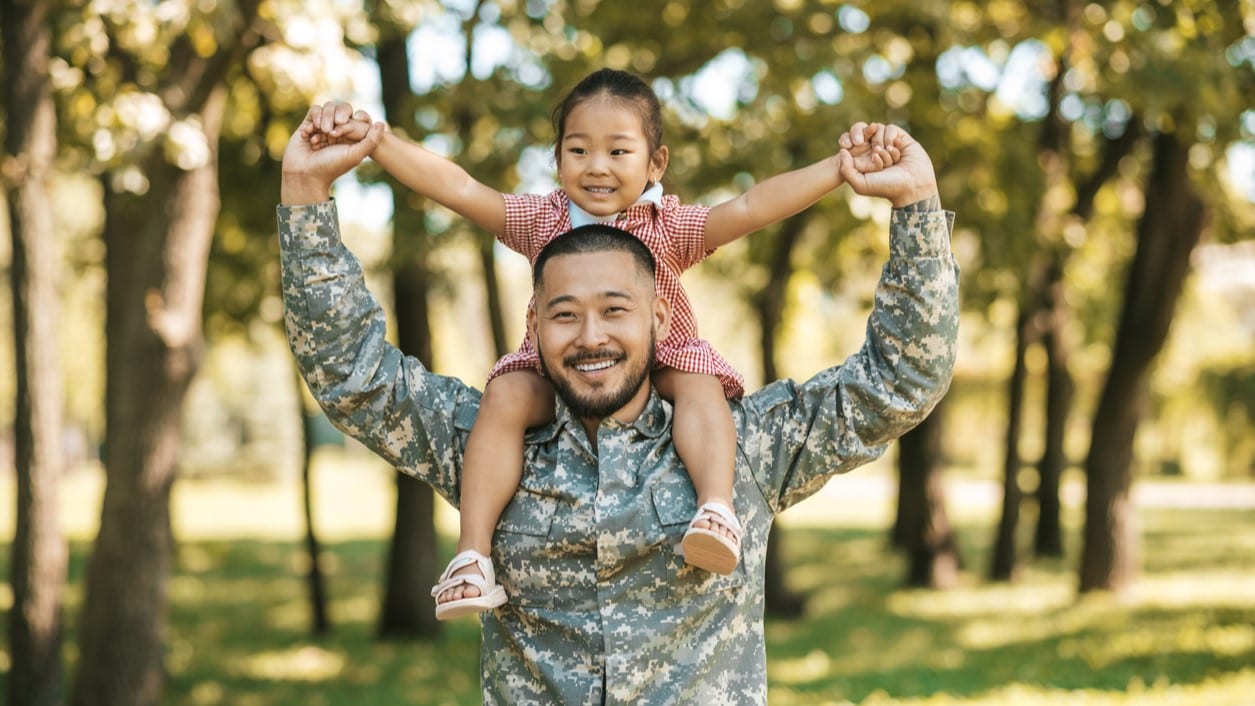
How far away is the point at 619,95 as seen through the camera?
127 inches

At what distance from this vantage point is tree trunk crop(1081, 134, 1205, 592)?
1289cm

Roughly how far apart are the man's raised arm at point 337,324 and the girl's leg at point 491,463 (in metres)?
0.17

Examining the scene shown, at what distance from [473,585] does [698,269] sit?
1679 cm

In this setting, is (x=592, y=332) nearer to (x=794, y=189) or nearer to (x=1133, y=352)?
(x=794, y=189)

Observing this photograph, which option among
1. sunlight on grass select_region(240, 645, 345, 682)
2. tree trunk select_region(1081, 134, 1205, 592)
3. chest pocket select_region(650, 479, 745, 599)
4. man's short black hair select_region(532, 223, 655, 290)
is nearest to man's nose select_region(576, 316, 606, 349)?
man's short black hair select_region(532, 223, 655, 290)

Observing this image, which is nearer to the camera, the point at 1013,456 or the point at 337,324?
the point at 337,324

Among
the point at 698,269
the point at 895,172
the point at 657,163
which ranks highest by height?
the point at 698,269

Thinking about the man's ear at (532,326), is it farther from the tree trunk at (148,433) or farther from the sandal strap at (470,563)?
the tree trunk at (148,433)

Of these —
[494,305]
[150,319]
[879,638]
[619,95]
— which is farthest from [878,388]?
[879,638]

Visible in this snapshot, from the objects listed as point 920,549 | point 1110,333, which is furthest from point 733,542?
point 1110,333

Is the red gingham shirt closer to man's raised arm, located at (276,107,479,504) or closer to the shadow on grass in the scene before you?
man's raised arm, located at (276,107,479,504)

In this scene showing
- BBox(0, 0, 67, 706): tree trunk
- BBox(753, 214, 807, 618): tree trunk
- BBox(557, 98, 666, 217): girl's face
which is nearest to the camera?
BBox(557, 98, 666, 217): girl's face

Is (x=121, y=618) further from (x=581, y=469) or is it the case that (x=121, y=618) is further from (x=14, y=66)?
(x=581, y=469)

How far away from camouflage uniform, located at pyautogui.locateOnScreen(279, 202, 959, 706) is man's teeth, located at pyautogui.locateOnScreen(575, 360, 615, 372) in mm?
158
